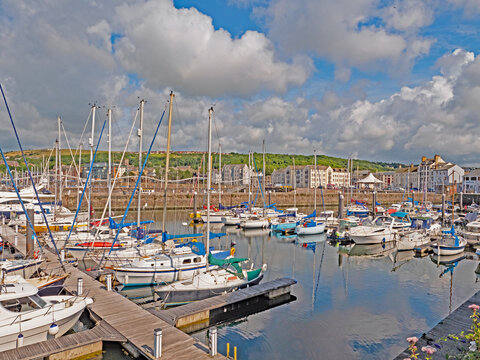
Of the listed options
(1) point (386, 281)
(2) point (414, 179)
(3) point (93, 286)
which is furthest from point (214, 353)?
(2) point (414, 179)

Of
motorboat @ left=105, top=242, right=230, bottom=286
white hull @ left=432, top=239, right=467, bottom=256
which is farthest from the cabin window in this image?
white hull @ left=432, top=239, right=467, bottom=256

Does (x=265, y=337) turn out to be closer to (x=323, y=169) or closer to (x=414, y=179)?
(x=323, y=169)

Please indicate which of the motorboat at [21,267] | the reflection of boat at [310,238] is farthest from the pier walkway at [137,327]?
the reflection of boat at [310,238]

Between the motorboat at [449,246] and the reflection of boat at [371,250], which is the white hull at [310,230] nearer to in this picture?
the reflection of boat at [371,250]

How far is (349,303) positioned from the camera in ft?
69.1

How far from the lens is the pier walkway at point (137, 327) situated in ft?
40.5

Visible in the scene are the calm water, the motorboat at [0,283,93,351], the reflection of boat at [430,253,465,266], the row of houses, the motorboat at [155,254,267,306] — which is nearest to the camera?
the motorboat at [0,283,93,351]

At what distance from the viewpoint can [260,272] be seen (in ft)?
75.2

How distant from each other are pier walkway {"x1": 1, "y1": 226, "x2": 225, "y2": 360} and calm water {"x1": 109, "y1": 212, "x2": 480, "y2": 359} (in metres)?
2.63

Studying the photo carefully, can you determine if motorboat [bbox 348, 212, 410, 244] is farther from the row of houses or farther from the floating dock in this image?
the row of houses

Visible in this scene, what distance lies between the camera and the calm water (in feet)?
51.5

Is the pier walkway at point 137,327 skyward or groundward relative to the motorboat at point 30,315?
groundward

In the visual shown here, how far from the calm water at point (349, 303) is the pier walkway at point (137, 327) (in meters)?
2.63

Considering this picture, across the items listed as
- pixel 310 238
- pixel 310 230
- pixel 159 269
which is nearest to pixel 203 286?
pixel 159 269
